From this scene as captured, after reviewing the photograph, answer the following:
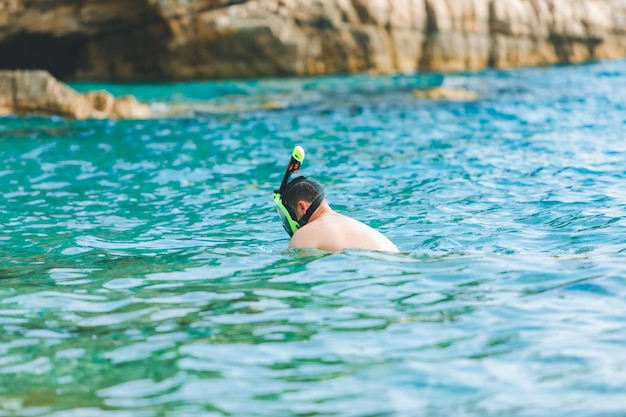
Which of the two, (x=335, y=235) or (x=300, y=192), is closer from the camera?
(x=335, y=235)

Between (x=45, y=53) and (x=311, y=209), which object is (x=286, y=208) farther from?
(x=45, y=53)

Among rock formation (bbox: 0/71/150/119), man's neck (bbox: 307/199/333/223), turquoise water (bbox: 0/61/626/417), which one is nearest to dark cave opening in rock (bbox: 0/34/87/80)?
rock formation (bbox: 0/71/150/119)

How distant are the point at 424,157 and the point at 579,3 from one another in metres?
17.6

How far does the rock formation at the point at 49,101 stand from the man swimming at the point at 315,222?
10.8 meters

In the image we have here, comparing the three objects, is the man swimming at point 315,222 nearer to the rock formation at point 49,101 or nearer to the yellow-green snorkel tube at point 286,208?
the yellow-green snorkel tube at point 286,208

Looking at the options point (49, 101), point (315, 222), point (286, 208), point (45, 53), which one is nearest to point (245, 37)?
point (45, 53)

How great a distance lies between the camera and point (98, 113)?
58.9ft

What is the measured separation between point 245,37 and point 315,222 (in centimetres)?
1715

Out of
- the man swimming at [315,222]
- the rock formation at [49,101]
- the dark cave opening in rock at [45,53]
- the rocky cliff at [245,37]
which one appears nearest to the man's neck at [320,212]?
the man swimming at [315,222]

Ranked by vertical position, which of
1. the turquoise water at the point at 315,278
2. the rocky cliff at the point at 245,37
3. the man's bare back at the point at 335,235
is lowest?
the turquoise water at the point at 315,278

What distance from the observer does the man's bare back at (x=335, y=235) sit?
7.50 metres

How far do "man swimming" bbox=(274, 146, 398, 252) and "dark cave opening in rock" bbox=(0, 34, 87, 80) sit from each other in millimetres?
17238

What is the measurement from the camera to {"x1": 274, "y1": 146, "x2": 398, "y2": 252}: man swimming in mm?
7508

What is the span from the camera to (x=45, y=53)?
24438 mm
